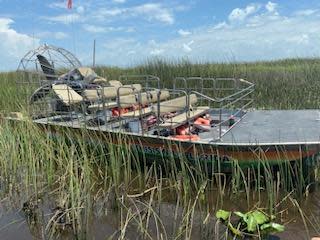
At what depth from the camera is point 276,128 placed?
7.66 metres

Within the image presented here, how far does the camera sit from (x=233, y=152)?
22.2ft

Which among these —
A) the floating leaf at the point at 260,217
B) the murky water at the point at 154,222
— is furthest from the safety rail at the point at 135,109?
the floating leaf at the point at 260,217

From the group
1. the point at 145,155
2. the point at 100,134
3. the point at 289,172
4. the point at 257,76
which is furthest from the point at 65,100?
the point at 257,76

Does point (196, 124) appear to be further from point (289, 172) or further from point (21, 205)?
point (21, 205)

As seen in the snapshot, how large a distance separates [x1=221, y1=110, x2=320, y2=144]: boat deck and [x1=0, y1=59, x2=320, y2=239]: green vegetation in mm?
481

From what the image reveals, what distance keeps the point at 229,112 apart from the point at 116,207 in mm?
4320

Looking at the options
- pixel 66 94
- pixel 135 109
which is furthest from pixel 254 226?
pixel 66 94

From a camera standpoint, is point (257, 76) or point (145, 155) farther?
point (257, 76)

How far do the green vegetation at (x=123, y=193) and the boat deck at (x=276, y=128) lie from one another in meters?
0.48

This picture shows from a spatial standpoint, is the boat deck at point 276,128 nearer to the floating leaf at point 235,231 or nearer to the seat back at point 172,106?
the seat back at point 172,106

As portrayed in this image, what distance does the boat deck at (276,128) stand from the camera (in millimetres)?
6820

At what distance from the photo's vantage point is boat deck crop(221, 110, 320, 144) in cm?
682

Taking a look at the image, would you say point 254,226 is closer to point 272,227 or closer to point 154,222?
point 272,227

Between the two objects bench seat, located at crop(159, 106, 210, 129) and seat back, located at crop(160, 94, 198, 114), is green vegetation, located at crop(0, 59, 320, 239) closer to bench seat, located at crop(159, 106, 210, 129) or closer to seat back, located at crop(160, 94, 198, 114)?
bench seat, located at crop(159, 106, 210, 129)
